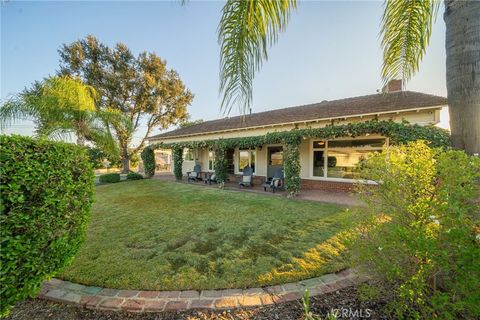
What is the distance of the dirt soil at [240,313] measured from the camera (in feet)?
7.25

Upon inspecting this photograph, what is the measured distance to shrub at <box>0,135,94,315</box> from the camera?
1877 millimetres

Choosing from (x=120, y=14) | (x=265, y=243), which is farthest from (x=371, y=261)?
(x=120, y=14)

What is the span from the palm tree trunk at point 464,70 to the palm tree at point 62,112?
12246 mm

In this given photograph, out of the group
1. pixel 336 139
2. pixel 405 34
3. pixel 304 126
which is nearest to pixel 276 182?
pixel 304 126

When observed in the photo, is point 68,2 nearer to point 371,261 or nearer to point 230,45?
point 230,45

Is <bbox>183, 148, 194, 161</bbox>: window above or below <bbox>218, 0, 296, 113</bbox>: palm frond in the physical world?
below

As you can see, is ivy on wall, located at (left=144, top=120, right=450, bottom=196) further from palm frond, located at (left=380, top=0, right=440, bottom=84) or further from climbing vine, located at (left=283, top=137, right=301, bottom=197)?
palm frond, located at (left=380, top=0, right=440, bottom=84)

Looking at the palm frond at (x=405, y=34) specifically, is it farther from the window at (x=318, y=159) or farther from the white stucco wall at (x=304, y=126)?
the window at (x=318, y=159)

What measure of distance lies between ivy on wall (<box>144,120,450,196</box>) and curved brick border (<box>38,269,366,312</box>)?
18.7 ft

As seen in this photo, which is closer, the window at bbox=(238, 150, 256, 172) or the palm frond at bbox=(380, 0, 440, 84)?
the palm frond at bbox=(380, 0, 440, 84)

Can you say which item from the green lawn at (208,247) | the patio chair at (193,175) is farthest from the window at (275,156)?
the green lawn at (208,247)

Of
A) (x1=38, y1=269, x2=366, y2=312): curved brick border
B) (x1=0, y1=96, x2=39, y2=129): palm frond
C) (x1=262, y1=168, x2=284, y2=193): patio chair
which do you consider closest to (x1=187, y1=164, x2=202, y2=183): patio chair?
(x1=262, y1=168, x2=284, y2=193): patio chair

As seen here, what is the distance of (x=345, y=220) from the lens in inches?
99.0

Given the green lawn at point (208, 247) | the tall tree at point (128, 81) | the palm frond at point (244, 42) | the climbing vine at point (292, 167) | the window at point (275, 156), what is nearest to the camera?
the palm frond at point (244, 42)
